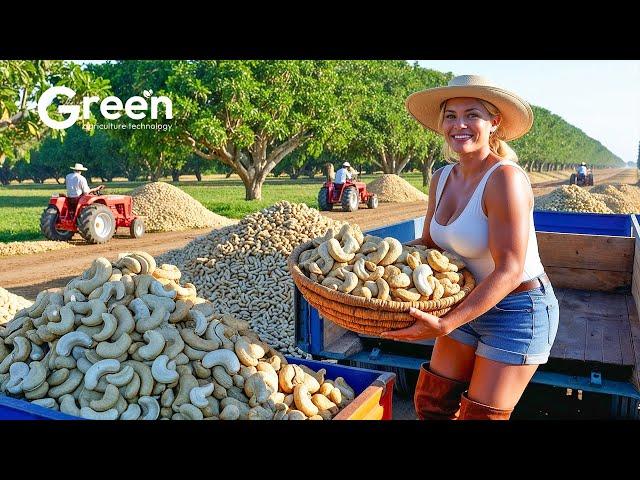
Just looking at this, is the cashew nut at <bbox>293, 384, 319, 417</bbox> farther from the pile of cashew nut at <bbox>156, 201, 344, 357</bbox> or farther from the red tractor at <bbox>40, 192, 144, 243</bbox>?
the red tractor at <bbox>40, 192, 144, 243</bbox>

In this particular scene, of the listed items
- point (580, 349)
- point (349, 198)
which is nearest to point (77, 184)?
point (349, 198)

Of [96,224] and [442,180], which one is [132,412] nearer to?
[442,180]

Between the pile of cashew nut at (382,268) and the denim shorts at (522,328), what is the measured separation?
Result: 200 mm

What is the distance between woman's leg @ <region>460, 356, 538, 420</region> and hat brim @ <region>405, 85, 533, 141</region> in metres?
0.96

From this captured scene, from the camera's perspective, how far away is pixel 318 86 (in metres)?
19.2

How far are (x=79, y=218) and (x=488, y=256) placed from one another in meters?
9.79

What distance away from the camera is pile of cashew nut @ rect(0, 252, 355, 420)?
229 centimetres

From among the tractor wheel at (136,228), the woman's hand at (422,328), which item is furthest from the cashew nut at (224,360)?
the tractor wheel at (136,228)

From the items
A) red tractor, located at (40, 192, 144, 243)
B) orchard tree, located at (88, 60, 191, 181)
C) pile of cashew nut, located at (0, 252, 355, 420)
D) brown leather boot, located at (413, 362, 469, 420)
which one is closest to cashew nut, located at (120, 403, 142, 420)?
pile of cashew nut, located at (0, 252, 355, 420)

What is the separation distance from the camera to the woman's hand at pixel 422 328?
2094mm

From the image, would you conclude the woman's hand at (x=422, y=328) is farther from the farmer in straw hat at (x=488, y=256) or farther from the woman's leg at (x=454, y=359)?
the woman's leg at (x=454, y=359)

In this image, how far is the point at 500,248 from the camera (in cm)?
209

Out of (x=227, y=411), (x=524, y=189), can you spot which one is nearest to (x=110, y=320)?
(x=227, y=411)

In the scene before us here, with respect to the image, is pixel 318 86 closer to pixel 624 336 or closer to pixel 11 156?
pixel 11 156
